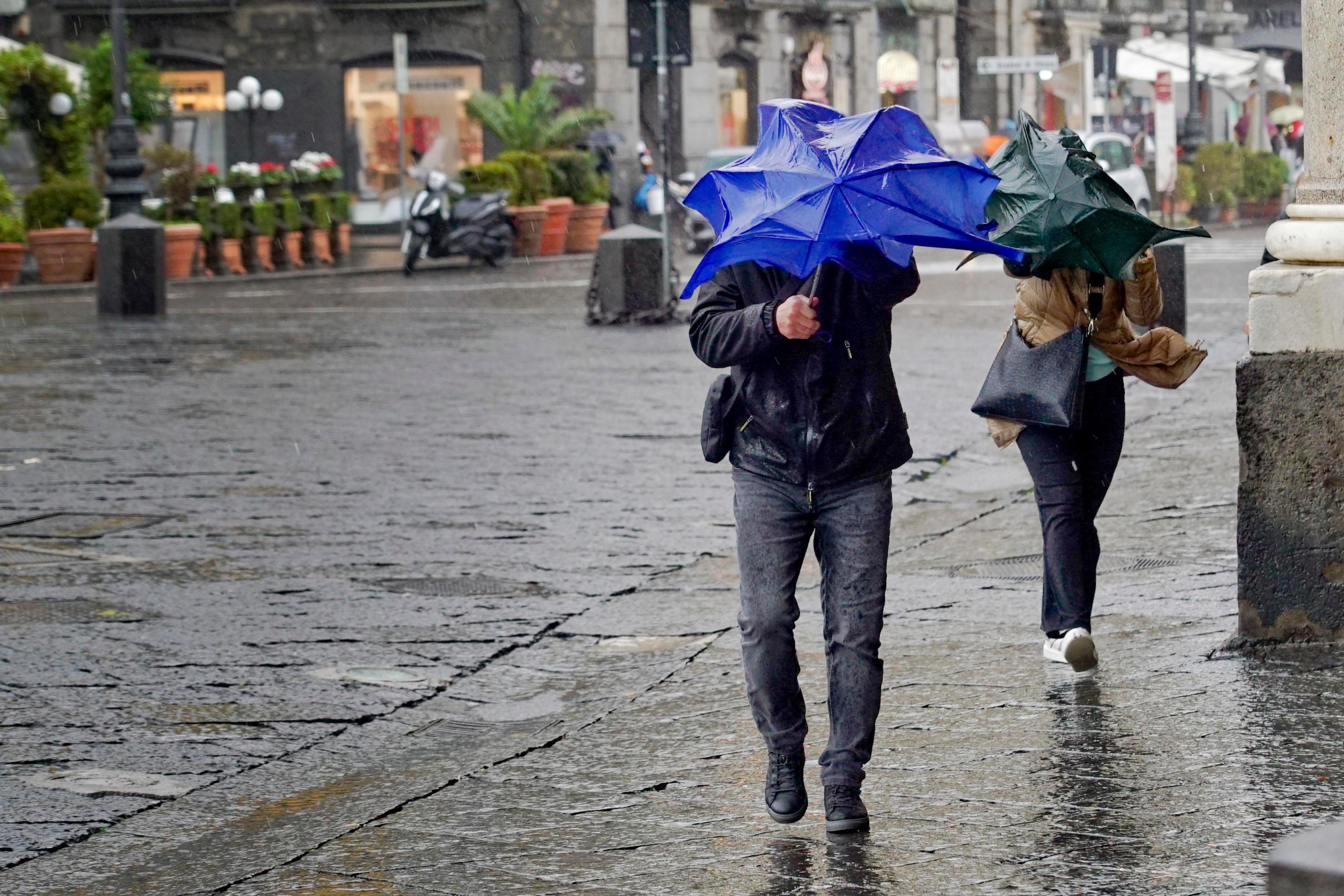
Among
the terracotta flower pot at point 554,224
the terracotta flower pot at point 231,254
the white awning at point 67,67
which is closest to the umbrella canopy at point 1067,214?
the terracotta flower pot at point 231,254

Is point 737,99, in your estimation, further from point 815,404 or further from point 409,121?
point 815,404

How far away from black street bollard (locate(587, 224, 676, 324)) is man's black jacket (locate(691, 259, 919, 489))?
1306cm

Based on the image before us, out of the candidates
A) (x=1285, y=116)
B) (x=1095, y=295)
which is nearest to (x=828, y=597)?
(x=1095, y=295)

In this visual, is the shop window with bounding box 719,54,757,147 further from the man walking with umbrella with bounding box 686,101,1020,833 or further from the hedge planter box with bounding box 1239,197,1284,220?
the man walking with umbrella with bounding box 686,101,1020,833

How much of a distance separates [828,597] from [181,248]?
21.0 metres

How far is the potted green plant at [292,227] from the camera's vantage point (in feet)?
85.9

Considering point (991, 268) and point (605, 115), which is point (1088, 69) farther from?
point (991, 268)

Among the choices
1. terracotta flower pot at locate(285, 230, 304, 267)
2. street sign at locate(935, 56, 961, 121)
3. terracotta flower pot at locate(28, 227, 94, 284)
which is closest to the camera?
terracotta flower pot at locate(28, 227, 94, 284)

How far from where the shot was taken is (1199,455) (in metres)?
9.21

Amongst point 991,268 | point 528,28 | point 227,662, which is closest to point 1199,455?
point 227,662

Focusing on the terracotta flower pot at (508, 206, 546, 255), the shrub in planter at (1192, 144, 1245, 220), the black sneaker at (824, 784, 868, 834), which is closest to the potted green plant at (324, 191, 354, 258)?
the terracotta flower pot at (508, 206, 546, 255)

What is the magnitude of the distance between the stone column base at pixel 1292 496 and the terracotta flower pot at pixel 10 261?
763 inches

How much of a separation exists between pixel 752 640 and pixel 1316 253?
Result: 2.13 meters

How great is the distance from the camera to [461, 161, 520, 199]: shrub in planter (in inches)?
1128
